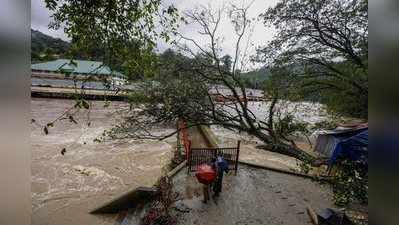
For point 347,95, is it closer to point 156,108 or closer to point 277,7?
point 277,7

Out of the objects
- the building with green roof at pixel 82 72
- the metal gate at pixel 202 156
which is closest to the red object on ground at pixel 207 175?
the metal gate at pixel 202 156

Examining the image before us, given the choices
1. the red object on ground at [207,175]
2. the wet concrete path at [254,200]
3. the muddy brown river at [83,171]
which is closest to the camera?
the wet concrete path at [254,200]

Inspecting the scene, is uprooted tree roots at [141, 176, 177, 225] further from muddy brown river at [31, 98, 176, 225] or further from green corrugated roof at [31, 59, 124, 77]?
green corrugated roof at [31, 59, 124, 77]

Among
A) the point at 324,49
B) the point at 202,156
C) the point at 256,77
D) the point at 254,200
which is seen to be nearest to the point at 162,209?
the point at 254,200

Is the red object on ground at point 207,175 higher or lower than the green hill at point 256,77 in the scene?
lower

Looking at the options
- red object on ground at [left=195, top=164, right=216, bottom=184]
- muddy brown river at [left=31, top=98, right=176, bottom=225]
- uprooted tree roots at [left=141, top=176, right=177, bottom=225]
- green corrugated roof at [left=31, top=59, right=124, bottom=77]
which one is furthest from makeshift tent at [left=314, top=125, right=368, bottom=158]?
green corrugated roof at [left=31, top=59, right=124, bottom=77]

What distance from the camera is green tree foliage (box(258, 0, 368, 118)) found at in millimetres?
7344

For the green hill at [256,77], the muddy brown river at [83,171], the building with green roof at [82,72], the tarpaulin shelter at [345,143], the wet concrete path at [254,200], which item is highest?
the green hill at [256,77]

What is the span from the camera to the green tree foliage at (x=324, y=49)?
7.34 meters

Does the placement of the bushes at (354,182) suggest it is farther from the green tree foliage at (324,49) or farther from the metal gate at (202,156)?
the metal gate at (202,156)

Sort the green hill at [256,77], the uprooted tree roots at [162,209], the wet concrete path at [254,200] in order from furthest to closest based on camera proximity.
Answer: the green hill at [256,77], the wet concrete path at [254,200], the uprooted tree roots at [162,209]

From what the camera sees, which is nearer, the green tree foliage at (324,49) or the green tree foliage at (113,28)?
the green tree foliage at (113,28)
